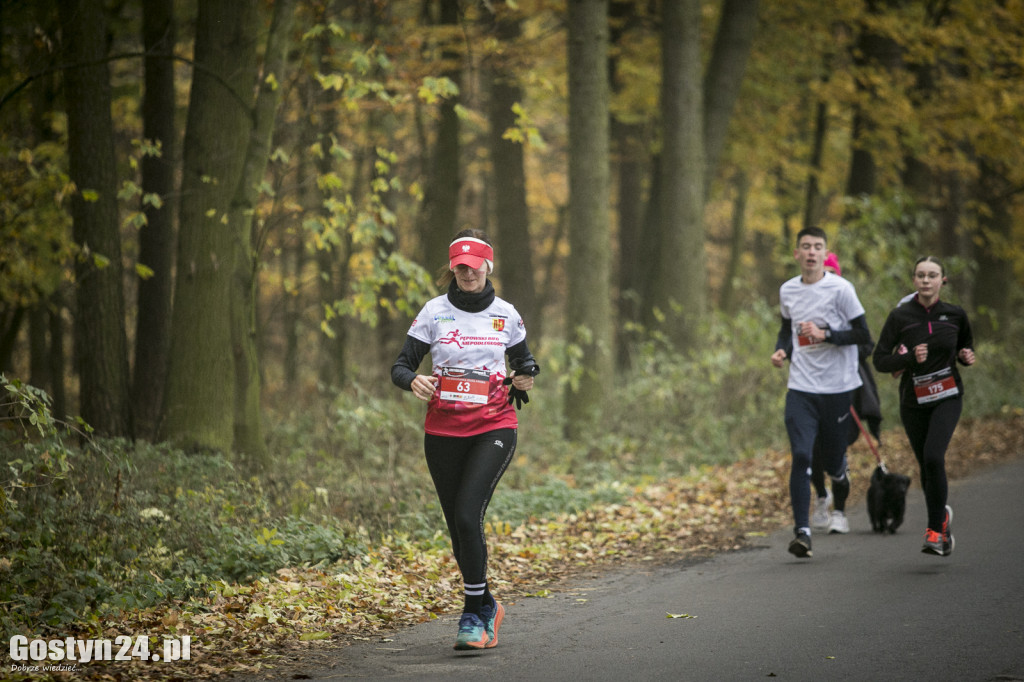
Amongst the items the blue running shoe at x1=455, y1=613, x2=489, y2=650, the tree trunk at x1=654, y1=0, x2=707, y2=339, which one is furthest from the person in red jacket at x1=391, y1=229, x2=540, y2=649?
the tree trunk at x1=654, y1=0, x2=707, y2=339

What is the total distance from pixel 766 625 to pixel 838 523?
136 inches

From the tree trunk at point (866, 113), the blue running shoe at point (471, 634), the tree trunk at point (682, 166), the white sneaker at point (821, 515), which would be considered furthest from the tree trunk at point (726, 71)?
the blue running shoe at point (471, 634)

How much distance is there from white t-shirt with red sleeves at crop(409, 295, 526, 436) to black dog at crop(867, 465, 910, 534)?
15.9 feet

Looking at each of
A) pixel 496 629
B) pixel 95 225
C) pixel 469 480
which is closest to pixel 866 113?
pixel 95 225

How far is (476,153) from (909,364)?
69.1 feet

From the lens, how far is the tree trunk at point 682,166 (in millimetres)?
17922

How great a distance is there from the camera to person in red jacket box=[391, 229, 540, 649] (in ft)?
19.9

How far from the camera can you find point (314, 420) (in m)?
14.9

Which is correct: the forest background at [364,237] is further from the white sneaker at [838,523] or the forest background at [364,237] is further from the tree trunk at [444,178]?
the white sneaker at [838,523]

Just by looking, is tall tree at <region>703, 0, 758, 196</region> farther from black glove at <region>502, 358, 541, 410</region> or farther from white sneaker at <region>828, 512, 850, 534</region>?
black glove at <region>502, 358, 541, 410</region>

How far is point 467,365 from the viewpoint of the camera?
6.15 metres

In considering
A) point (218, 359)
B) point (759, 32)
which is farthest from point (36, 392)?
point (759, 32)

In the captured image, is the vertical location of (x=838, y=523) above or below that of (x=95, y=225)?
below

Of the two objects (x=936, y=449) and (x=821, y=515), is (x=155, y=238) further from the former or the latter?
(x=936, y=449)
